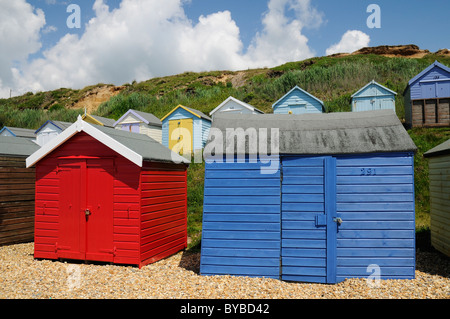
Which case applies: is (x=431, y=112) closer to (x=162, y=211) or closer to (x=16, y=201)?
(x=162, y=211)

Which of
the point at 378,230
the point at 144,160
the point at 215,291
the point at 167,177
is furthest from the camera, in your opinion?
the point at 167,177

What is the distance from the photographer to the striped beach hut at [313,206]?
660cm

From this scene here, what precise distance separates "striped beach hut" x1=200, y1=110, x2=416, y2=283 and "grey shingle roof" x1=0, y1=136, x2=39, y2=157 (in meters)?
7.61

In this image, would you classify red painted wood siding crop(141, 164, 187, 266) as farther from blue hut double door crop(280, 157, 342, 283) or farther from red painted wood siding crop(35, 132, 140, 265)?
blue hut double door crop(280, 157, 342, 283)

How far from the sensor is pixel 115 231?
799 cm

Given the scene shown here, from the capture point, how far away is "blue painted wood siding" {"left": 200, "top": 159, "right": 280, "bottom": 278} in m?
6.79

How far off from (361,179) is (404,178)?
0.83m

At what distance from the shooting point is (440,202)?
29.5 feet

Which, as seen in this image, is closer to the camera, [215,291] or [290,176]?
[215,291]

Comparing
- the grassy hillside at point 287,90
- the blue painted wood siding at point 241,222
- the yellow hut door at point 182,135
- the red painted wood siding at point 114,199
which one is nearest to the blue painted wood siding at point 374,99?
the grassy hillside at point 287,90

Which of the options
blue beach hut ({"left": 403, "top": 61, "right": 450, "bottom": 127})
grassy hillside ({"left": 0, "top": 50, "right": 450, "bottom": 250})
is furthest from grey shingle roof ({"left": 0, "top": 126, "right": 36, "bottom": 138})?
blue beach hut ({"left": 403, "top": 61, "right": 450, "bottom": 127})

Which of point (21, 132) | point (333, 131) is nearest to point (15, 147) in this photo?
point (333, 131)

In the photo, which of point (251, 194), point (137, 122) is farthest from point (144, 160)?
point (137, 122)

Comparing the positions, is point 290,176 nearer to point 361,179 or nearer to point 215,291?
point 361,179
